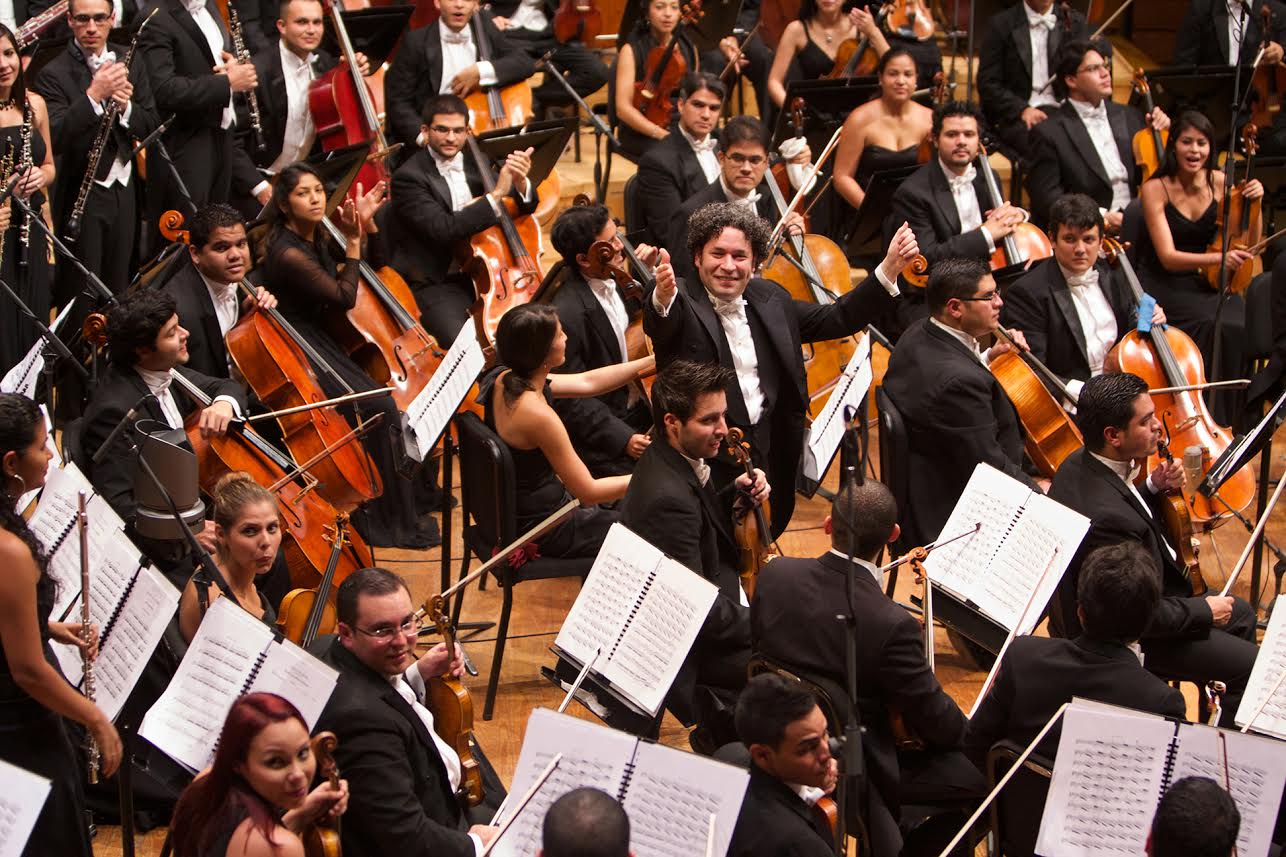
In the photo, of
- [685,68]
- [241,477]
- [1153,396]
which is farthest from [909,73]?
[241,477]

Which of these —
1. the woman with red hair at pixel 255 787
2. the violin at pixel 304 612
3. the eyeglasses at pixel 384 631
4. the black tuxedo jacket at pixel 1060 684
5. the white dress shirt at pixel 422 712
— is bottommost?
the violin at pixel 304 612

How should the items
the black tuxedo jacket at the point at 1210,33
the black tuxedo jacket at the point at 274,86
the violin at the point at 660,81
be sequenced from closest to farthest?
the black tuxedo jacket at the point at 274,86, the violin at the point at 660,81, the black tuxedo jacket at the point at 1210,33

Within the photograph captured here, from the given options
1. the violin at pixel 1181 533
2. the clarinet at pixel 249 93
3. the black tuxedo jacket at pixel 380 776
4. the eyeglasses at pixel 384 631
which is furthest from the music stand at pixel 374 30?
the black tuxedo jacket at pixel 380 776

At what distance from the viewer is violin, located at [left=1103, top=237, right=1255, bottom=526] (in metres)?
4.88

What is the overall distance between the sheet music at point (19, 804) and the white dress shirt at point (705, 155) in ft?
14.5

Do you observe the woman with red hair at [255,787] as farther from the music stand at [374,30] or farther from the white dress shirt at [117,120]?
the music stand at [374,30]

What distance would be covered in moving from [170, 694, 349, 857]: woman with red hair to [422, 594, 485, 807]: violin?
0.66 m

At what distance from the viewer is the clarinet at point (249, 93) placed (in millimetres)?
6308

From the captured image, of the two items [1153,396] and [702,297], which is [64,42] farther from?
[1153,396]

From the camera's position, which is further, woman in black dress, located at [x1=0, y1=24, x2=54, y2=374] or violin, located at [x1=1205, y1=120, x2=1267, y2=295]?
violin, located at [x1=1205, y1=120, x2=1267, y2=295]

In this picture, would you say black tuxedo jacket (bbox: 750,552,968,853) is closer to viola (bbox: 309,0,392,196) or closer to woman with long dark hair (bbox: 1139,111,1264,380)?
woman with long dark hair (bbox: 1139,111,1264,380)

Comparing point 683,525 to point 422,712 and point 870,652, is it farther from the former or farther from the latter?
point 422,712

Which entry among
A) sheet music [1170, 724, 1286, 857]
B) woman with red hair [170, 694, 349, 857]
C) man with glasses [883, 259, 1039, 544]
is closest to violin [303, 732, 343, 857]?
woman with red hair [170, 694, 349, 857]

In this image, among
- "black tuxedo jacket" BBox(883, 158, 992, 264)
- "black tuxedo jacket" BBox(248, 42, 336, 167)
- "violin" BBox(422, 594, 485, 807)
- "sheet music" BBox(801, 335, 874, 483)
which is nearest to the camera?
"violin" BBox(422, 594, 485, 807)
